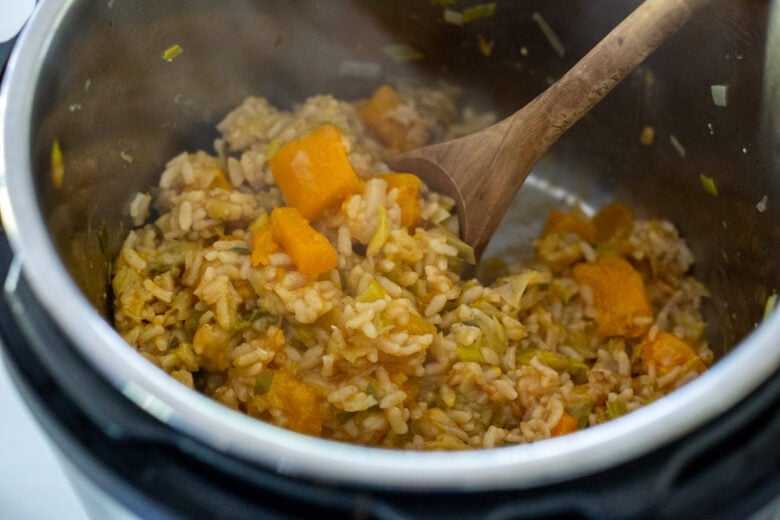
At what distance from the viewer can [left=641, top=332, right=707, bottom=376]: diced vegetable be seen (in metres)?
1.78

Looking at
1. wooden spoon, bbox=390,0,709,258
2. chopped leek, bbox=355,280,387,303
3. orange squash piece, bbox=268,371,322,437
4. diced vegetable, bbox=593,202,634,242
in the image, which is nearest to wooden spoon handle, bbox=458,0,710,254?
wooden spoon, bbox=390,0,709,258

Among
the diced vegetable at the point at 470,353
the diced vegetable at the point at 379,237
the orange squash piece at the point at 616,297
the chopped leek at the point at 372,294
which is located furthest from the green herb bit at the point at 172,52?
the orange squash piece at the point at 616,297

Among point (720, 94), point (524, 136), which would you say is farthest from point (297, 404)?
point (720, 94)

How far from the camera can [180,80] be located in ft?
6.42

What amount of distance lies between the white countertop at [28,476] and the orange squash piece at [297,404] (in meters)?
0.49

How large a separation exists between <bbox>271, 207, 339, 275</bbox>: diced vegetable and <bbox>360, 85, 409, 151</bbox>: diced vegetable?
52 centimetres

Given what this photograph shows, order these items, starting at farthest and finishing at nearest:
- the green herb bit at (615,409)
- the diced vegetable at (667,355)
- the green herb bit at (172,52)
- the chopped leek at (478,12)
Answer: the chopped leek at (478,12) < the green herb bit at (172,52) < the diced vegetable at (667,355) < the green herb bit at (615,409)

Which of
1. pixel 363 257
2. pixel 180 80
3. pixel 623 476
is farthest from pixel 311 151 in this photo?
pixel 623 476

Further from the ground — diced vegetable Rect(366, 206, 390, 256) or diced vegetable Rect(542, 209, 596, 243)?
diced vegetable Rect(366, 206, 390, 256)

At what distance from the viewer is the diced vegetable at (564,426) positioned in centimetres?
159

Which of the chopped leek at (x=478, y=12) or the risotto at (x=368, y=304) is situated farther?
the chopped leek at (x=478, y=12)

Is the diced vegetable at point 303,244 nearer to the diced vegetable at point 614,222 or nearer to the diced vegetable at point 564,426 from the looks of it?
the diced vegetable at point 564,426

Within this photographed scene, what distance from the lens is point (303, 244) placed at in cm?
169

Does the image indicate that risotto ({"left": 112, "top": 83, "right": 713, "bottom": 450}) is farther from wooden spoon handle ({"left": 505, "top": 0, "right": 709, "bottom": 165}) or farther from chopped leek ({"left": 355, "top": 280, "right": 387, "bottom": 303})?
wooden spoon handle ({"left": 505, "top": 0, "right": 709, "bottom": 165})
